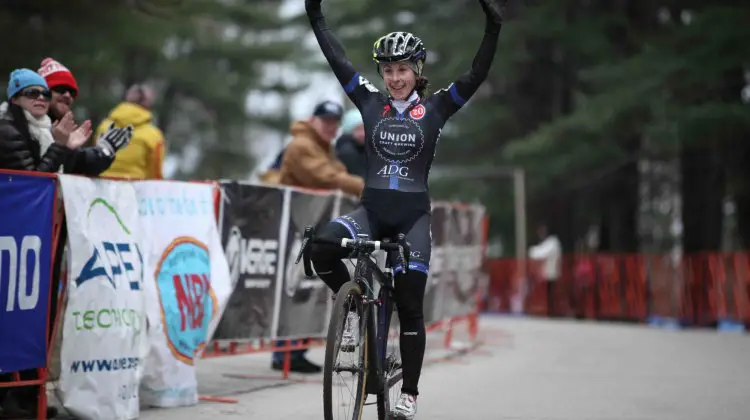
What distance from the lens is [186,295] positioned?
9.04 metres

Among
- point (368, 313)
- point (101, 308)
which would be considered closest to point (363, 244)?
point (368, 313)

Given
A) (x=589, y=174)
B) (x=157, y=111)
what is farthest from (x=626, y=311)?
(x=157, y=111)

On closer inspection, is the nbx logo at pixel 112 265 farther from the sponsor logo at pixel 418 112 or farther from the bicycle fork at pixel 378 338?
the sponsor logo at pixel 418 112

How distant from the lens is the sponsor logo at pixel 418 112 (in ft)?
24.2

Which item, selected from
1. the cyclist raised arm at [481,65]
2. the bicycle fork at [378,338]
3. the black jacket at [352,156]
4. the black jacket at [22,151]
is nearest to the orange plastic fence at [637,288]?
the black jacket at [352,156]

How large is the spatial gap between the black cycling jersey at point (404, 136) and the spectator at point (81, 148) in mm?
1621

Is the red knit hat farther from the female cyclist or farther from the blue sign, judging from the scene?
the female cyclist

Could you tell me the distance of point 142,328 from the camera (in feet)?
27.1

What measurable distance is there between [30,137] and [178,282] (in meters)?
1.51

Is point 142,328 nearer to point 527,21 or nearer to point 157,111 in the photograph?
point 527,21

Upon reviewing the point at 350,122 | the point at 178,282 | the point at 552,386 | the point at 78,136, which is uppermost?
the point at 350,122

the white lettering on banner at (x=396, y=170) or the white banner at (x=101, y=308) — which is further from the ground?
the white lettering on banner at (x=396, y=170)

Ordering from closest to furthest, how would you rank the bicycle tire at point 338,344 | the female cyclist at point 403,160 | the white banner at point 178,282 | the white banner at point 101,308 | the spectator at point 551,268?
the bicycle tire at point 338,344 → the female cyclist at point 403,160 → the white banner at point 101,308 → the white banner at point 178,282 → the spectator at point 551,268

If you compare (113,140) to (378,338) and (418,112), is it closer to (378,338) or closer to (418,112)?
(418,112)
